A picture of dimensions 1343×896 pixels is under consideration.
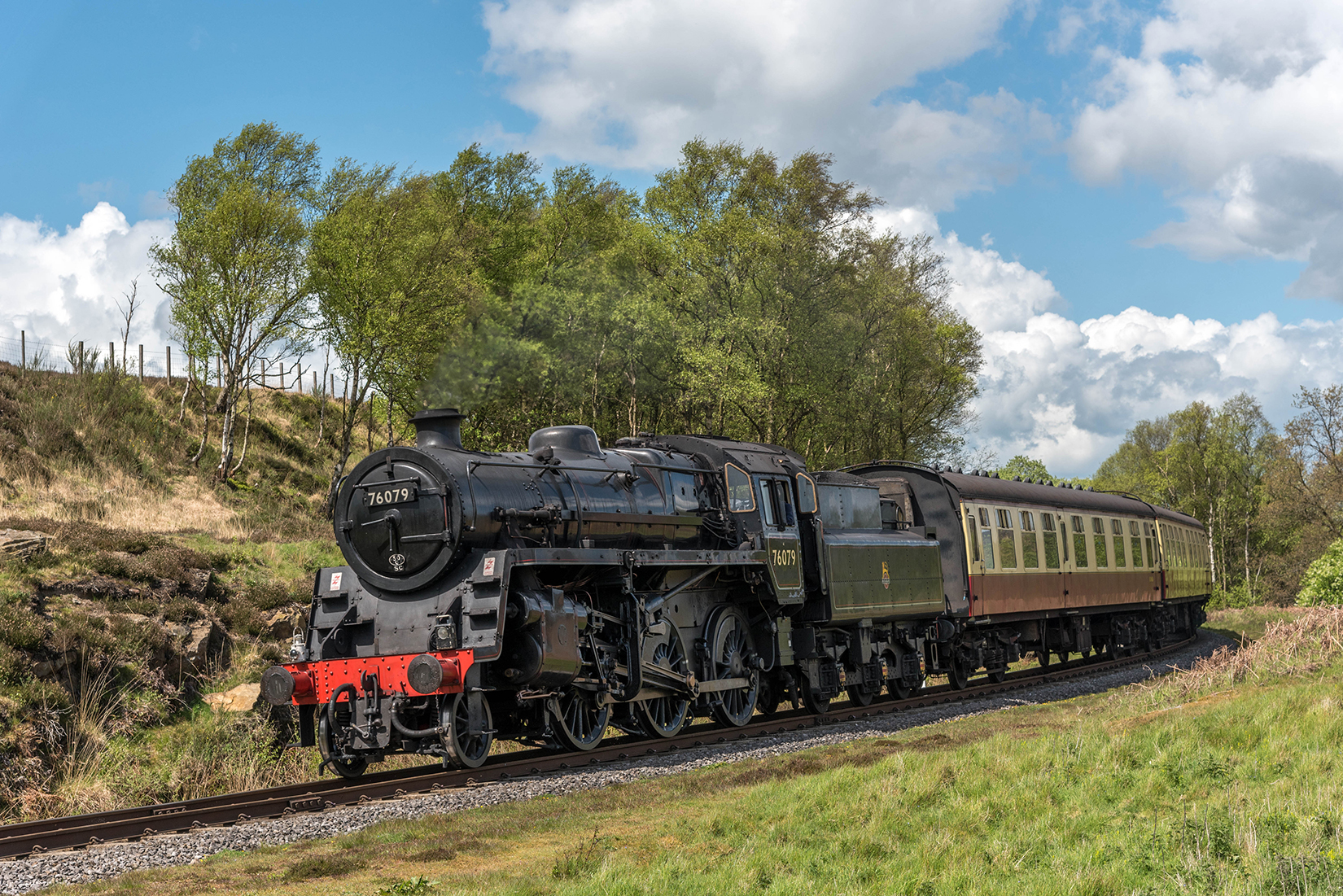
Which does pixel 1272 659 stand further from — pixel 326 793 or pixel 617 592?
pixel 326 793

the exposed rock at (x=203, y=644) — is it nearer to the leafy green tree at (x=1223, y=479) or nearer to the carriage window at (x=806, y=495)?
the carriage window at (x=806, y=495)

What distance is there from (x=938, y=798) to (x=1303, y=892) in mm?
3115

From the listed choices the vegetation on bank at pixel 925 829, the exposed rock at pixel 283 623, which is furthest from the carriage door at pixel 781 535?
the exposed rock at pixel 283 623

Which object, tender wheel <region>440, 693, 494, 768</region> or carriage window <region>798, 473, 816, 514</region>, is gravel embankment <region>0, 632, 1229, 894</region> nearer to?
tender wheel <region>440, 693, 494, 768</region>

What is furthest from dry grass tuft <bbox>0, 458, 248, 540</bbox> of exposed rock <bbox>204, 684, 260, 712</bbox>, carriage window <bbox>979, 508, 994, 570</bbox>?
carriage window <bbox>979, 508, 994, 570</bbox>

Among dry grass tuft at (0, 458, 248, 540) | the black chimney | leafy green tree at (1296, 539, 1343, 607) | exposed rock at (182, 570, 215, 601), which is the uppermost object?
dry grass tuft at (0, 458, 248, 540)

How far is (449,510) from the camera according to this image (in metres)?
11.1

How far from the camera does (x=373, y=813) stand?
8891 mm

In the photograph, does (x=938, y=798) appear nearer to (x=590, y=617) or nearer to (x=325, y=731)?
(x=590, y=617)

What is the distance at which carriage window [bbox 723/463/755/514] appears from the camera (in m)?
14.7

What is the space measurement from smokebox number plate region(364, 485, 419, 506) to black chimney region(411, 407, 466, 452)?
629mm

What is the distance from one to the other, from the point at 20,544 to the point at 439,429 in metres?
9.25

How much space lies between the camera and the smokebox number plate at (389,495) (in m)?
11.4

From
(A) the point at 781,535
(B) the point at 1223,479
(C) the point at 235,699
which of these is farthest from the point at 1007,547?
(B) the point at 1223,479
